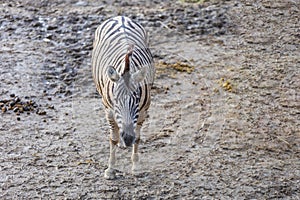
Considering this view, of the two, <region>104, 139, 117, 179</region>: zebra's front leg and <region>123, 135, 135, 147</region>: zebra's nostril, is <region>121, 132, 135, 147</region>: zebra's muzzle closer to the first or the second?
<region>123, 135, 135, 147</region>: zebra's nostril

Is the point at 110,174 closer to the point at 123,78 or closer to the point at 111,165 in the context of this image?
the point at 111,165

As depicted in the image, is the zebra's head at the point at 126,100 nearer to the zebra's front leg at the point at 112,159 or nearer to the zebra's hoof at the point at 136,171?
the zebra's front leg at the point at 112,159

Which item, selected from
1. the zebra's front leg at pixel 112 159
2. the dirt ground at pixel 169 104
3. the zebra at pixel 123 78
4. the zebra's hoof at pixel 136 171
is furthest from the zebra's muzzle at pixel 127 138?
the zebra's hoof at pixel 136 171

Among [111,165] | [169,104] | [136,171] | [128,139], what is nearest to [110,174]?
[111,165]

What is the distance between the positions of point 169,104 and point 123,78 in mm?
2295

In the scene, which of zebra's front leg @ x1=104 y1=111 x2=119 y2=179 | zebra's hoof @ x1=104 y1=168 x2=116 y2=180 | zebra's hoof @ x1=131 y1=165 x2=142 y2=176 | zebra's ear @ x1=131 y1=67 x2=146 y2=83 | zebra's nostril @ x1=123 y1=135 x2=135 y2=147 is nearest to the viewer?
zebra's nostril @ x1=123 y1=135 x2=135 y2=147

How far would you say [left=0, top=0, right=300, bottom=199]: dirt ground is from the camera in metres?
5.65

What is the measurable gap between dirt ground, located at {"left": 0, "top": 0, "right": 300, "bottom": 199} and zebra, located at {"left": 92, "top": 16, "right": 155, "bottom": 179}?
517mm

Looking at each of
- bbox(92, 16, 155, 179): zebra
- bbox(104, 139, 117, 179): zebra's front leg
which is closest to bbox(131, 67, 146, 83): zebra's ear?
bbox(92, 16, 155, 179): zebra

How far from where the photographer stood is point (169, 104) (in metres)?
7.07

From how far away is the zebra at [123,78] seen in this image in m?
4.80

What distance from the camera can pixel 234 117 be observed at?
6.79m

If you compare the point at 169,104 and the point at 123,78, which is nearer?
the point at 123,78

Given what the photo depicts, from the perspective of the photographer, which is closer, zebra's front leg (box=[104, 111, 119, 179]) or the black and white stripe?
the black and white stripe
